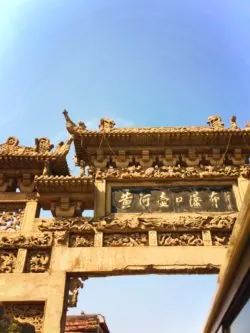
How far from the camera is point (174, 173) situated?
28.7ft

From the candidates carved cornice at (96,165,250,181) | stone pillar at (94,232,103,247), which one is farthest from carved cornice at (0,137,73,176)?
stone pillar at (94,232,103,247)

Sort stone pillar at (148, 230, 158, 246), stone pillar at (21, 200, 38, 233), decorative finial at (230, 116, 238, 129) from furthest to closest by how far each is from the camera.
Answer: decorative finial at (230, 116, 238, 129)
stone pillar at (21, 200, 38, 233)
stone pillar at (148, 230, 158, 246)

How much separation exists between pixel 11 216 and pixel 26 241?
36.8 inches

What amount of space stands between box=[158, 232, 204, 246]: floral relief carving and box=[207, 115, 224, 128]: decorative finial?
10.7 ft

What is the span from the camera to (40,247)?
762 cm

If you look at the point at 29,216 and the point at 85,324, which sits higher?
the point at 85,324

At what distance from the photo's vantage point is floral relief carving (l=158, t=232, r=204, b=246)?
761cm

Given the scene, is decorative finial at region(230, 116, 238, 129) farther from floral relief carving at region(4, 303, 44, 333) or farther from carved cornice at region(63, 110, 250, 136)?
floral relief carving at region(4, 303, 44, 333)

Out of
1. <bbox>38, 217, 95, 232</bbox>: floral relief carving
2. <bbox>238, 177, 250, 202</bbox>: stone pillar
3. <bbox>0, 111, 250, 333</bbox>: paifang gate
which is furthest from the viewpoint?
<bbox>238, 177, 250, 202</bbox>: stone pillar

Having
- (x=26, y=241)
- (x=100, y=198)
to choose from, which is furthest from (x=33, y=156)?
(x=26, y=241)

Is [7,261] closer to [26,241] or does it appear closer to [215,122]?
[26,241]

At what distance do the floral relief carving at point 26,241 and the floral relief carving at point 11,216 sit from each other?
0.41 m

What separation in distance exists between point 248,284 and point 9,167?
25.6 ft

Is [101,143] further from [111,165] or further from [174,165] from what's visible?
[174,165]
